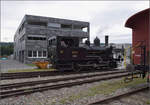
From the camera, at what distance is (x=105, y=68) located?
1392cm

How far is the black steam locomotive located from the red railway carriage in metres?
6.84

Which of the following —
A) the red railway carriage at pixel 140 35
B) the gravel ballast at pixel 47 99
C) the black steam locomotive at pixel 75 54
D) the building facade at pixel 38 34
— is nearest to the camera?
the gravel ballast at pixel 47 99

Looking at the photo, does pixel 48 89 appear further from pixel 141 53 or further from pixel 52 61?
pixel 52 61

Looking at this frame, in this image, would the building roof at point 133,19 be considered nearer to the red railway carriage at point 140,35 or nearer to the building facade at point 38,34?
the red railway carriage at point 140,35

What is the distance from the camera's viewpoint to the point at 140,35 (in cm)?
479

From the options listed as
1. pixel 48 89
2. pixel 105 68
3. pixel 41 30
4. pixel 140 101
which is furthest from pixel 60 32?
pixel 140 101

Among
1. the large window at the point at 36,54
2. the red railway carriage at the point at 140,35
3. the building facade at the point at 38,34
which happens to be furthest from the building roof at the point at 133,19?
the large window at the point at 36,54

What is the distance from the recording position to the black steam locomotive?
36.8 ft

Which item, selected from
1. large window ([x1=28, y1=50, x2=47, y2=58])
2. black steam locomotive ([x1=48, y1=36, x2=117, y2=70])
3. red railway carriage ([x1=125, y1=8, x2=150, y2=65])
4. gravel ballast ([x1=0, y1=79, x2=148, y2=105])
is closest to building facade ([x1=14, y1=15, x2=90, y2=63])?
large window ([x1=28, y1=50, x2=47, y2=58])

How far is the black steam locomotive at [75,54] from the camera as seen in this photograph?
11.2m

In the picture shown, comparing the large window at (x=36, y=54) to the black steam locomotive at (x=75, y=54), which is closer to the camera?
the black steam locomotive at (x=75, y=54)

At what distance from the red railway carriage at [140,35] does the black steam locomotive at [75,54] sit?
6837 millimetres

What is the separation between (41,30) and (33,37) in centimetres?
186

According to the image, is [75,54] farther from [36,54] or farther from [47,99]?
[36,54]
